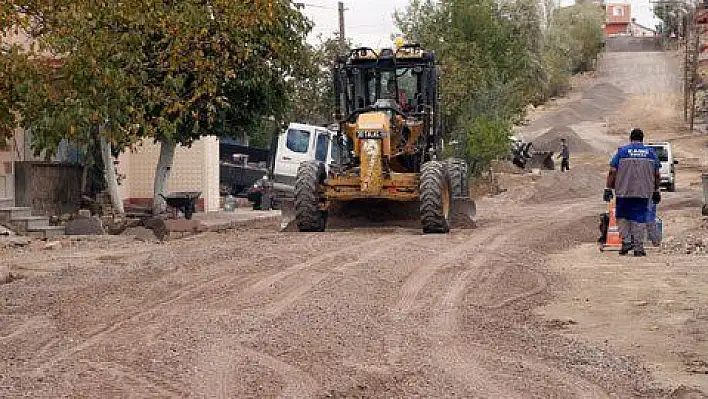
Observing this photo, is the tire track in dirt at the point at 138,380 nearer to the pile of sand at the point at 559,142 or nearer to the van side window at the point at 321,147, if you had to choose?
the van side window at the point at 321,147

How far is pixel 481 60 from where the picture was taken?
4994 centimetres

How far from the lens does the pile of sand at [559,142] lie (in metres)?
65.8

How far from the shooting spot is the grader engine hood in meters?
21.3

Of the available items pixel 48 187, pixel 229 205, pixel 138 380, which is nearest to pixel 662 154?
pixel 229 205

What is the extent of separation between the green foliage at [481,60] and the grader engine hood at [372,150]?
63.5 ft

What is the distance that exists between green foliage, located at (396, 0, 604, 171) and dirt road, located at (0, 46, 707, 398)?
72.9ft

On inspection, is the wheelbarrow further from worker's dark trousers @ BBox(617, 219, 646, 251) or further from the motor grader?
worker's dark trousers @ BBox(617, 219, 646, 251)

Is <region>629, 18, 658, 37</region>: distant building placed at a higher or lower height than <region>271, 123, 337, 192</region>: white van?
higher

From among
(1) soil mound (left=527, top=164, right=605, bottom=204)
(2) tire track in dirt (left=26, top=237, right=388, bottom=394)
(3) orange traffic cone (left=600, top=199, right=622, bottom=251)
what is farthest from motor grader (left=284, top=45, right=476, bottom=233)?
(1) soil mound (left=527, top=164, right=605, bottom=204)

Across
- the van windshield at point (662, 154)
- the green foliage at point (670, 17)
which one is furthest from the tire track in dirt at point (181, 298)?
the green foliage at point (670, 17)

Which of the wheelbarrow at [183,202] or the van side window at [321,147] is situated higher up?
the van side window at [321,147]

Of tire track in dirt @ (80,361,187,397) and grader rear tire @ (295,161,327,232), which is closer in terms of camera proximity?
tire track in dirt @ (80,361,187,397)

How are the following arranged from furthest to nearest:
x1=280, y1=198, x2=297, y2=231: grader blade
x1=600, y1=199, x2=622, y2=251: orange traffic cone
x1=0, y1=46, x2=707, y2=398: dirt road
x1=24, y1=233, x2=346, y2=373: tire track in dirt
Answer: x1=280, y1=198, x2=297, y2=231: grader blade < x1=600, y1=199, x2=622, y2=251: orange traffic cone < x1=24, y1=233, x2=346, y2=373: tire track in dirt < x1=0, y1=46, x2=707, y2=398: dirt road

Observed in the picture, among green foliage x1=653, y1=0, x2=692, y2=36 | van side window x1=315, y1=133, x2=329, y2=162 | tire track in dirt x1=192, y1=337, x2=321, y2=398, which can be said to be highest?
green foliage x1=653, y1=0, x2=692, y2=36
